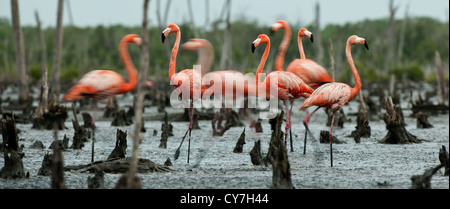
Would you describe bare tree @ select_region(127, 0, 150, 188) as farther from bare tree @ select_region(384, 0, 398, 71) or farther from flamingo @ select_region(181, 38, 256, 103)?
bare tree @ select_region(384, 0, 398, 71)

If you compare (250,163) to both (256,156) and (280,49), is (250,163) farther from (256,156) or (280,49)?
(280,49)

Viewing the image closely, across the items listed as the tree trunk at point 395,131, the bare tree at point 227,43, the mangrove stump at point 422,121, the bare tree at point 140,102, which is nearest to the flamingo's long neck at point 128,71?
the bare tree at point 140,102

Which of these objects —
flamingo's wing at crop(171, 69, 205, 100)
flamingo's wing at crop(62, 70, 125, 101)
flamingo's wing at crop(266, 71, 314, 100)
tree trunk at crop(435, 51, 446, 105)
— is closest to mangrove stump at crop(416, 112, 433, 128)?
tree trunk at crop(435, 51, 446, 105)

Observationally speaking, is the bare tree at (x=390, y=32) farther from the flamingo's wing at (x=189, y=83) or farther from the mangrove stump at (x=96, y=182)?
the mangrove stump at (x=96, y=182)

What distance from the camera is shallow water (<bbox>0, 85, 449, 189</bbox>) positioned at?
5117 millimetres

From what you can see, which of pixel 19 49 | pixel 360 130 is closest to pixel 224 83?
pixel 360 130

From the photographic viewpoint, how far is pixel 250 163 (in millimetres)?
6324

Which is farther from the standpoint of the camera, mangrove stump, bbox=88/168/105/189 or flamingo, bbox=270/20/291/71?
flamingo, bbox=270/20/291/71

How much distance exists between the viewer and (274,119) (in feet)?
23.5

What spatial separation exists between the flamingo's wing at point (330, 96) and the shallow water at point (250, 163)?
584 mm

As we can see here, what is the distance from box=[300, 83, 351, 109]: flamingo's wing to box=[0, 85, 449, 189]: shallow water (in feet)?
1.92
